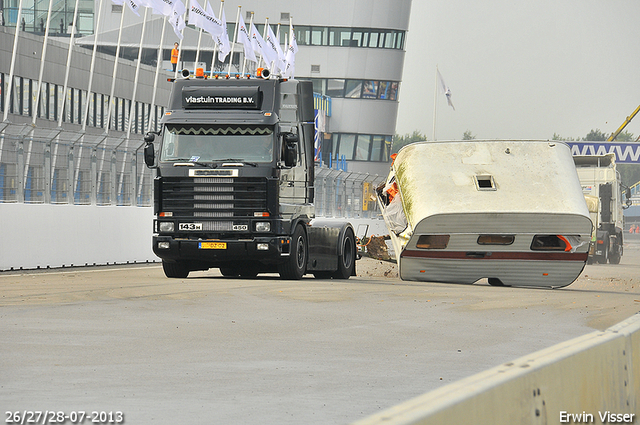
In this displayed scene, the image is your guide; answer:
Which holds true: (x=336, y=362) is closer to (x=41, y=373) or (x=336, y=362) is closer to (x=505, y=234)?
(x=41, y=373)

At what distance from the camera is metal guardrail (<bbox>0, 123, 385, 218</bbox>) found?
66.3ft

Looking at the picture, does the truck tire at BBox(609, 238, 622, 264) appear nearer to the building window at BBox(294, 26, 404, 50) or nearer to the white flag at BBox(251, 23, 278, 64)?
the white flag at BBox(251, 23, 278, 64)

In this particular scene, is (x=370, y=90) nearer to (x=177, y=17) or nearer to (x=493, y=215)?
(x=177, y=17)

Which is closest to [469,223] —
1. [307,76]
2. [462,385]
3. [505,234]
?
[505,234]

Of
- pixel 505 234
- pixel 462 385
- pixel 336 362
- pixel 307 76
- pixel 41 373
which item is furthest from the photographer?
pixel 307 76

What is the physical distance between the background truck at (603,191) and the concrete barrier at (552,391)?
31.6 metres

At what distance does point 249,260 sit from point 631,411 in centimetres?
1291

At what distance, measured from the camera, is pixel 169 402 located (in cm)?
625

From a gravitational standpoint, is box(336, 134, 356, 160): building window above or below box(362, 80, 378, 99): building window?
below

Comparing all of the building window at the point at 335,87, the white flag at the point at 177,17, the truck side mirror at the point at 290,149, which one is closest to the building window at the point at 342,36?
the building window at the point at 335,87

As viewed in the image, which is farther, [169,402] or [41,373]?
[41,373]

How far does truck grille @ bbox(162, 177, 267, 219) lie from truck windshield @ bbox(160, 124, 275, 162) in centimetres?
37

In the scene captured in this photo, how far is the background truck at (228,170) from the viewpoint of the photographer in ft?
59.0

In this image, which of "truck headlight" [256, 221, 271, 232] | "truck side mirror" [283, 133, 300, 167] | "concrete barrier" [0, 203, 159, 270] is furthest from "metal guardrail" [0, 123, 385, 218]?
"truck side mirror" [283, 133, 300, 167]
